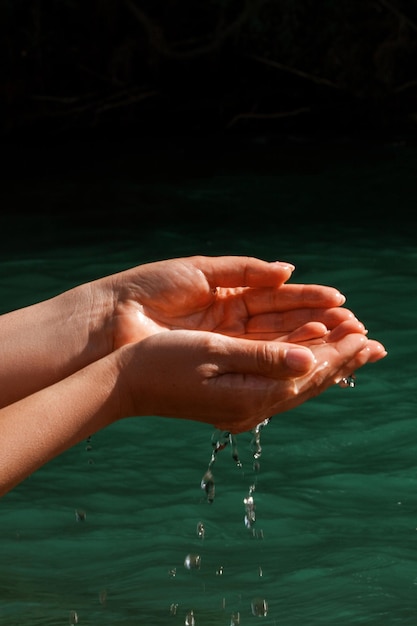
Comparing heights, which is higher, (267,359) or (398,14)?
(398,14)

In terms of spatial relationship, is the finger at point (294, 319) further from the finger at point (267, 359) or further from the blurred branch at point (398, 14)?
the blurred branch at point (398, 14)

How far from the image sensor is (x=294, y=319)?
3.10 m

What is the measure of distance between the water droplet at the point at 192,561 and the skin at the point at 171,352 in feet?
2.52

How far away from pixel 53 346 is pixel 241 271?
1.80ft

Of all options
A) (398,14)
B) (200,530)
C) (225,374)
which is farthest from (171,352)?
(398,14)

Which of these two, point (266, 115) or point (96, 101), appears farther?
point (96, 101)

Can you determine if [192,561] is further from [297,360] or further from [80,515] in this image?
[297,360]

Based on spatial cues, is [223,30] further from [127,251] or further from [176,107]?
[127,251]

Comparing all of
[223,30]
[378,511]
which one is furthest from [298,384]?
[223,30]

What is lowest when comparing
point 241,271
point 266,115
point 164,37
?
point 266,115

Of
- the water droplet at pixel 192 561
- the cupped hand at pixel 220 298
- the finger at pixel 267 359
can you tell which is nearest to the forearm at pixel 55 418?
the finger at pixel 267 359

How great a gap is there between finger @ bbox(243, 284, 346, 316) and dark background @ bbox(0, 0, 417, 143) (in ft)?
24.5

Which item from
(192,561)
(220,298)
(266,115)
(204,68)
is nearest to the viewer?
(220,298)

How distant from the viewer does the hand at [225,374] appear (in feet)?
8.34
